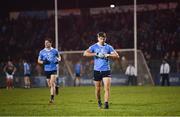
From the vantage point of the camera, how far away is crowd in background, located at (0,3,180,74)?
47.1m

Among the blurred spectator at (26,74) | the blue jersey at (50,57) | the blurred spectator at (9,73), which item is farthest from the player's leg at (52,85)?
the blurred spectator at (26,74)

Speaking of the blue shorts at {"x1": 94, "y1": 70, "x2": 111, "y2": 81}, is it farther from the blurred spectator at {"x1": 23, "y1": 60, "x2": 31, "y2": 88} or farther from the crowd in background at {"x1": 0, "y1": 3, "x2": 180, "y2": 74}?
the blurred spectator at {"x1": 23, "y1": 60, "x2": 31, "y2": 88}

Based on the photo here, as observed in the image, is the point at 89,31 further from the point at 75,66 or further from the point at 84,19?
the point at 75,66

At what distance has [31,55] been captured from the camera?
164 feet

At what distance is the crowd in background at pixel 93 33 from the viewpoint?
47062mm

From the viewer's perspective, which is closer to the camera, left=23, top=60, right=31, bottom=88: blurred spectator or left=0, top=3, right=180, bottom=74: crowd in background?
left=23, top=60, right=31, bottom=88: blurred spectator

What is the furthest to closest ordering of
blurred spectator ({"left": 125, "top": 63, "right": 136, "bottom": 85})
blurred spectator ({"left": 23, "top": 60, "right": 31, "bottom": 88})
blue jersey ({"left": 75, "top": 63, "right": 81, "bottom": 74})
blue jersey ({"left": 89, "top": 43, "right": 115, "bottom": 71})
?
blurred spectator ({"left": 23, "top": 60, "right": 31, "bottom": 88}) → blue jersey ({"left": 75, "top": 63, "right": 81, "bottom": 74}) → blurred spectator ({"left": 125, "top": 63, "right": 136, "bottom": 85}) → blue jersey ({"left": 89, "top": 43, "right": 115, "bottom": 71})

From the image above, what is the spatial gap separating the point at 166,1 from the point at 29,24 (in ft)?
42.4

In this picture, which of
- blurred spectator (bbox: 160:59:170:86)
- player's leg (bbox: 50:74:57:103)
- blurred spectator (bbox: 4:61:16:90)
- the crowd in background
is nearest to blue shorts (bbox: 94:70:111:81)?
player's leg (bbox: 50:74:57:103)

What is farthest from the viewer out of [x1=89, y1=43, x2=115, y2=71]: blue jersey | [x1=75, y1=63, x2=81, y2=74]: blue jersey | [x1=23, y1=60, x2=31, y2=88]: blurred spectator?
[x1=23, y1=60, x2=31, y2=88]: blurred spectator

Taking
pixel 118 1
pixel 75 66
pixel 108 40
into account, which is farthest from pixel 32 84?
pixel 118 1

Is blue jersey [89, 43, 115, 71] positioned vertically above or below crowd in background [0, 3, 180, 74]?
below

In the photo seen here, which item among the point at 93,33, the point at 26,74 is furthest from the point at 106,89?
the point at 93,33

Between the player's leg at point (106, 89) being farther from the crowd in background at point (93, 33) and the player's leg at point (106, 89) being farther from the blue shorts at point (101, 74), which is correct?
the crowd in background at point (93, 33)
